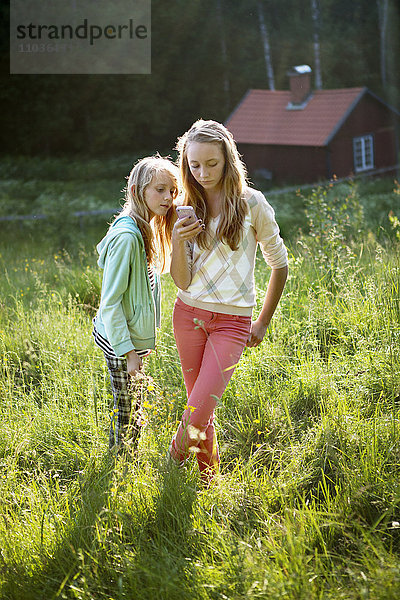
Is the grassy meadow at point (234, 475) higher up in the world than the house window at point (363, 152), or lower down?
lower down

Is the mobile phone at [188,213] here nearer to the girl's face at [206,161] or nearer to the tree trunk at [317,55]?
the girl's face at [206,161]

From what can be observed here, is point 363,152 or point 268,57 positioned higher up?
point 268,57

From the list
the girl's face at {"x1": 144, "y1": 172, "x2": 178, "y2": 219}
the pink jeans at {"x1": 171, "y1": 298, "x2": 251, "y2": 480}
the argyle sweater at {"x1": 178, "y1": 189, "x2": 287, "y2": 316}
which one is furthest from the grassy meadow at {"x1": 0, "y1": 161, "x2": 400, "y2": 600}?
the girl's face at {"x1": 144, "y1": 172, "x2": 178, "y2": 219}

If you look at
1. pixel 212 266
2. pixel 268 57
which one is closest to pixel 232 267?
pixel 212 266

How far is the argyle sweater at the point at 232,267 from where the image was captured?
265 cm

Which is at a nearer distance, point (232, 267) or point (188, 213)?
point (188, 213)

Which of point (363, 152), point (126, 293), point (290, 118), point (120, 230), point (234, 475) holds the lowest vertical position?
point (234, 475)

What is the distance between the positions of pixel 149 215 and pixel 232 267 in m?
0.51

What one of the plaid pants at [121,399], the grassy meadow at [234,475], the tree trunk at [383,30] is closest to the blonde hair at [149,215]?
the plaid pants at [121,399]

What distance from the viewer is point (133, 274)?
2.73 metres

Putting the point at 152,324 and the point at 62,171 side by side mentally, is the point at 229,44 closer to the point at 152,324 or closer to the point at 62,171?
the point at 62,171

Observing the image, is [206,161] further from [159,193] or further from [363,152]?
[363,152]

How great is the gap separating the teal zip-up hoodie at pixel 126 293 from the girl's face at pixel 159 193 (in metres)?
0.13

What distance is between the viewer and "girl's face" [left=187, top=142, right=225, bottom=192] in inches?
101
